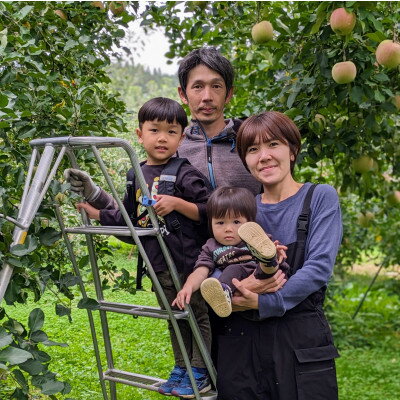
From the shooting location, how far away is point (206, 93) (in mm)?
2266

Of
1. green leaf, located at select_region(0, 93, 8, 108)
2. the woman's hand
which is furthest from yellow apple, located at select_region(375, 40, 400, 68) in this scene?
green leaf, located at select_region(0, 93, 8, 108)

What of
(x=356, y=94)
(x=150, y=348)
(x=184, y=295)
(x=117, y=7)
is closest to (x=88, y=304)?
(x=184, y=295)

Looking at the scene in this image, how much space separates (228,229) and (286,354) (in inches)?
15.0

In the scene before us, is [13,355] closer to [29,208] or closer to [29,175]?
[29,208]

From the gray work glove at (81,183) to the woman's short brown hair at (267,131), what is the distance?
0.47 metres

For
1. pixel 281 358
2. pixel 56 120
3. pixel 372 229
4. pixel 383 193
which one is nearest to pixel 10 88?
pixel 56 120

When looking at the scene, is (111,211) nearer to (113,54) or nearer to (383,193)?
(113,54)

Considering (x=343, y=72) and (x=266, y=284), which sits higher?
(x=343, y=72)

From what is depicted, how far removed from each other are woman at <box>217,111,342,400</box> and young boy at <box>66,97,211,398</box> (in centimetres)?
18

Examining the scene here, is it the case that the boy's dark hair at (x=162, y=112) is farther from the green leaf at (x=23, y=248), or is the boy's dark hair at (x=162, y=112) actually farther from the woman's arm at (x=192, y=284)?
the green leaf at (x=23, y=248)

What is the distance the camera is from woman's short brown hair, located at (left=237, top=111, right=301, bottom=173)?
1.92 m

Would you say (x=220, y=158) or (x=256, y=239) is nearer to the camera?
(x=256, y=239)

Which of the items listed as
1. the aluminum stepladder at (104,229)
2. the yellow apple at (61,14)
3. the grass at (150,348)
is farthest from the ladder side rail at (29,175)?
the yellow apple at (61,14)

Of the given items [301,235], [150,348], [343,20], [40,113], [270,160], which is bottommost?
[150,348]
